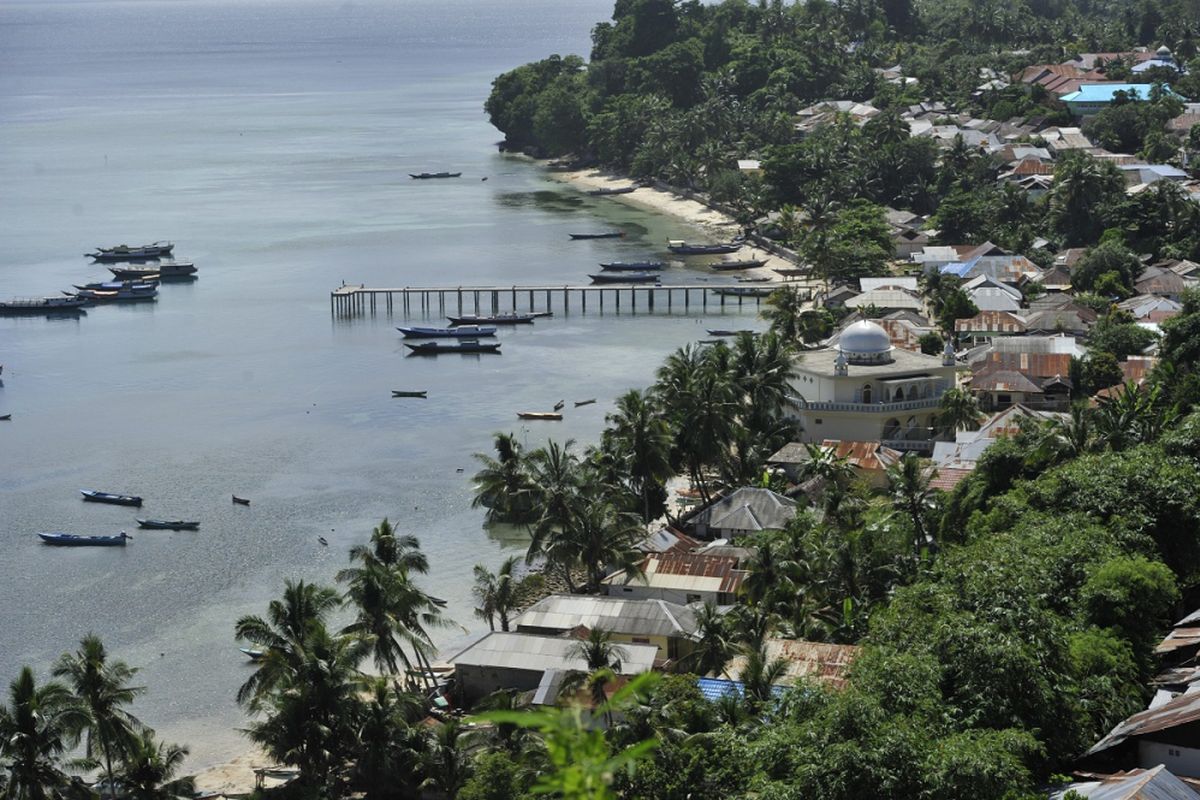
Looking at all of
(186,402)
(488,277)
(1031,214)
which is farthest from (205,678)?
(1031,214)

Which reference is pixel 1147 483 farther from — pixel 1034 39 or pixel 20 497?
pixel 1034 39

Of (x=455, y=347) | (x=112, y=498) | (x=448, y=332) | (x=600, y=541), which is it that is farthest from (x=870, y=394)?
(x=448, y=332)

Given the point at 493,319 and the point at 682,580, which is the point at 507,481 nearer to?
the point at 682,580

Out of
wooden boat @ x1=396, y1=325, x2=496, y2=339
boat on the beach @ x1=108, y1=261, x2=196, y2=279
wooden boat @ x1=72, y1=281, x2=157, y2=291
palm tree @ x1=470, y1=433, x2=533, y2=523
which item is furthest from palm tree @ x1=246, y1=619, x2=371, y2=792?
boat on the beach @ x1=108, y1=261, x2=196, y2=279

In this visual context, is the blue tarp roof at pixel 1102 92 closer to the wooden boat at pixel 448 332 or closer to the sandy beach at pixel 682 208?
the sandy beach at pixel 682 208

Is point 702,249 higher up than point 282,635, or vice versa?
point 702,249

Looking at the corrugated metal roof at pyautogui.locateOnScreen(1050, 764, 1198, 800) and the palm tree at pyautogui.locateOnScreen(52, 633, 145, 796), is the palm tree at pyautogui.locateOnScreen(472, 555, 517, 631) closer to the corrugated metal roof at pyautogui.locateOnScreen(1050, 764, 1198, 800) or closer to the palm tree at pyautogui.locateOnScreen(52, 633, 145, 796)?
the palm tree at pyautogui.locateOnScreen(52, 633, 145, 796)
